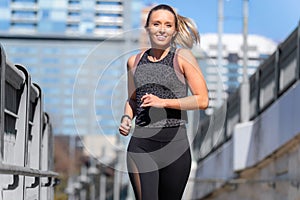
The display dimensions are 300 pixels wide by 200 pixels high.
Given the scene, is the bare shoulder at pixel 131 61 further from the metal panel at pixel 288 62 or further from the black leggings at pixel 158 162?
the metal panel at pixel 288 62

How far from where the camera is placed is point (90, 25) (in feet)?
307

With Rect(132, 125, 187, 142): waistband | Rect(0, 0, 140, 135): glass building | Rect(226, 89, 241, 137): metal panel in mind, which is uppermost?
Rect(0, 0, 140, 135): glass building

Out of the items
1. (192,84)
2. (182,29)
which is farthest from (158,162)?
(182,29)

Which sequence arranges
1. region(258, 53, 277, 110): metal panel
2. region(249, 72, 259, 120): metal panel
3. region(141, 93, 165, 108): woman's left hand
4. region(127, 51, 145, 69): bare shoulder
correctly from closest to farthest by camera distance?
region(141, 93, 165, 108): woman's left hand
region(127, 51, 145, 69): bare shoulder
region(258, 53, 277, 110): metal panel
region(249, 72, 259, 120): metal panel

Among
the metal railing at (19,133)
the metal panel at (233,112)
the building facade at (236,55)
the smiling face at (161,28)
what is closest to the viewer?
the smiling face at (161,28)

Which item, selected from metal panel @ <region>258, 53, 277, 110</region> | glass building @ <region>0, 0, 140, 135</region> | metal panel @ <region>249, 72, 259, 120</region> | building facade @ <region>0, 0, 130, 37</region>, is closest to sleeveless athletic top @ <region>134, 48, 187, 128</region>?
metal panel @ <region>258, 53, 277, 110</region>

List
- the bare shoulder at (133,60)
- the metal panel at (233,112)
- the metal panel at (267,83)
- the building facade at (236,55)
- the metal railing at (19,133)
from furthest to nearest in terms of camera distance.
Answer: the building facade at (236,55), the metal panel at (233,112), the metal panel at (267,83), the metal railing at (19,133), the bare shoulder at (133,60)

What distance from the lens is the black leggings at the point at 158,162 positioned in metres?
4.50

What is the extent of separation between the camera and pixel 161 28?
14.6 ft

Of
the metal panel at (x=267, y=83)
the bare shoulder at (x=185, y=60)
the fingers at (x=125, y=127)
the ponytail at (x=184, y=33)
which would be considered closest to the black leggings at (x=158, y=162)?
the fingers at (x=125, y=127)

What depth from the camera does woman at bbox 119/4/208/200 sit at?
4438 millimetres

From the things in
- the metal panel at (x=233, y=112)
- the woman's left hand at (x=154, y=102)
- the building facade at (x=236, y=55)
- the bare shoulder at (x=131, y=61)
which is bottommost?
the metal panel at (x=233, y=112)

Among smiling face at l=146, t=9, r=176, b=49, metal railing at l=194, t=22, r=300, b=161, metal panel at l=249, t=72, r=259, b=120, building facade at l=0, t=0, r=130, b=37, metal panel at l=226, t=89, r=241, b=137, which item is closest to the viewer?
smiling face at l=146, t=9, r=176, b=49

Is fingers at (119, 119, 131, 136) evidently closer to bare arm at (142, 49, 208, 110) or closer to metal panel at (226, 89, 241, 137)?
bare arm at (142, 49, 208, 110)
